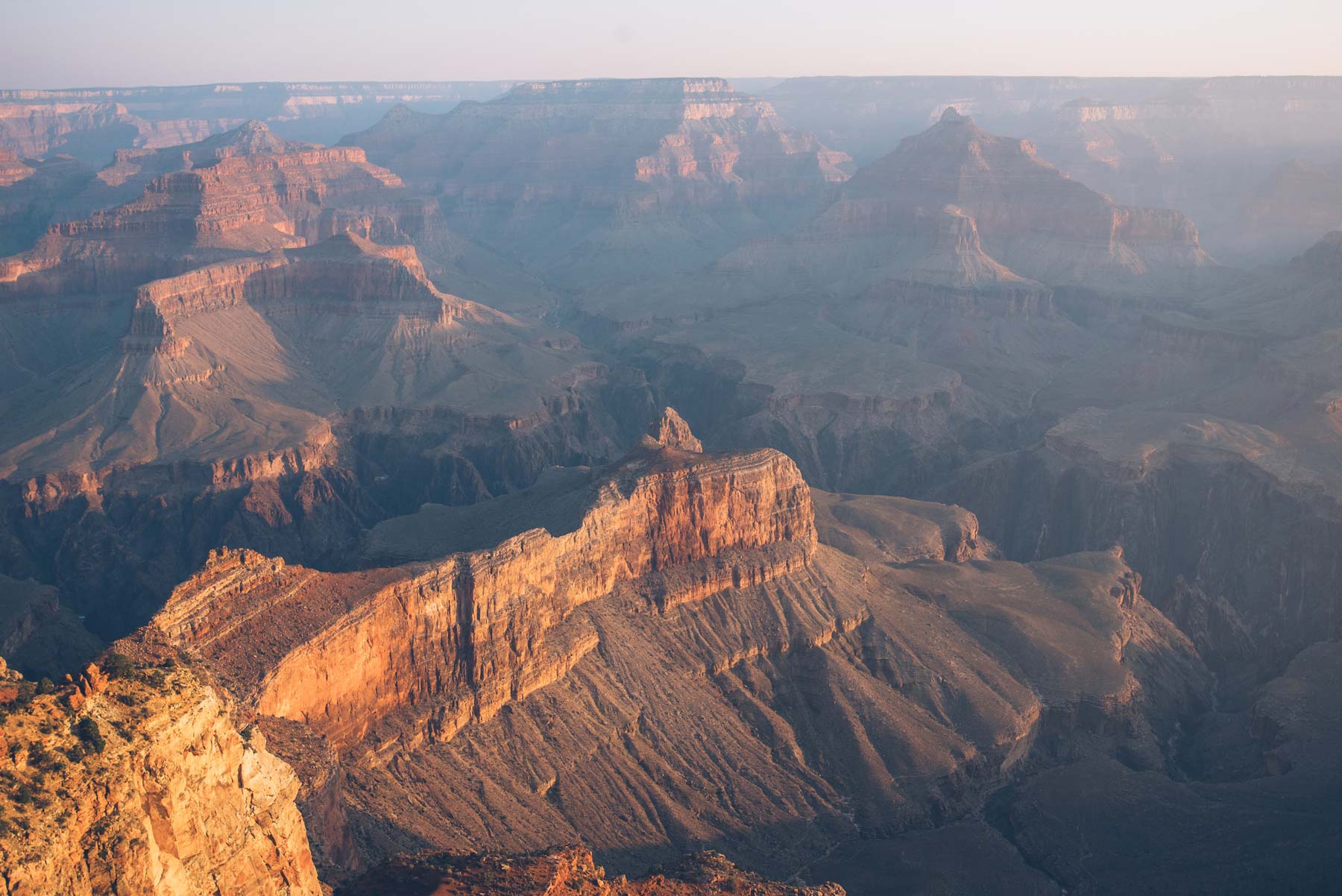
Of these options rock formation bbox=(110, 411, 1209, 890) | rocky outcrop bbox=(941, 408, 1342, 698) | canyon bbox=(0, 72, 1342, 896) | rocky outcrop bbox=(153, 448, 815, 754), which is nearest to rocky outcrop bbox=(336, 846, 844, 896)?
canyon bbox=(0, 72, 1342, 896)

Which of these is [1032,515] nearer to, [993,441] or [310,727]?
[993,441]

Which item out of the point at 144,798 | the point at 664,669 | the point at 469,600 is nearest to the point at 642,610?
the point at 664,669

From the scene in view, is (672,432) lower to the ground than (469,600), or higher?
lower

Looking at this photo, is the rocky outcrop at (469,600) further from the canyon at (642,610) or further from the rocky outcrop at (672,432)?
the rocky outcrop at (672,432)

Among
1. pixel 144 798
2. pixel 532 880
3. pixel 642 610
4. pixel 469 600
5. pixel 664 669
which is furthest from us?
pixel 642 610

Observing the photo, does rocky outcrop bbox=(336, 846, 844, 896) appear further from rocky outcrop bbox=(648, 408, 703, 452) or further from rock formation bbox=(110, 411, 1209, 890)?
rocky outcrop bbox=(648, 408, 703, 452)

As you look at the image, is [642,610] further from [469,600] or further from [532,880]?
[532,880]

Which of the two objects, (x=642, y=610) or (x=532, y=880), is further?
(x=642, y=610)

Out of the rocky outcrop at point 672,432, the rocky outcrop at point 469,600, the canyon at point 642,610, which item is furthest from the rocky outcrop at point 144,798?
the rocky outcrop at point 672,432
